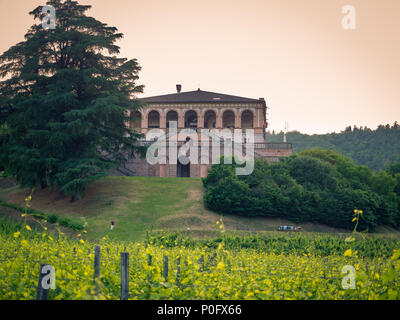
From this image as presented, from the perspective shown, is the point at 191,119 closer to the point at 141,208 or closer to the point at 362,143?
the point at 141,208

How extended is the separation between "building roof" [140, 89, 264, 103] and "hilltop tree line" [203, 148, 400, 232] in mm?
15379

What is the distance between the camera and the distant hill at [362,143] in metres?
75.3

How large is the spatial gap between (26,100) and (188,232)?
14836 mm

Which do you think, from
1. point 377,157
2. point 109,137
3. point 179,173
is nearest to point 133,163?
point 179,173

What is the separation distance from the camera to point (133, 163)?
38250mm

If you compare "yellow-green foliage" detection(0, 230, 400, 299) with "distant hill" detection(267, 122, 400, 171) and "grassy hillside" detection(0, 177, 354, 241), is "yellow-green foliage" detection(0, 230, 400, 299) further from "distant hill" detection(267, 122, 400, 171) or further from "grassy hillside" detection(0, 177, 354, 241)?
"distant hill" detection(267, 122, 400, 171)

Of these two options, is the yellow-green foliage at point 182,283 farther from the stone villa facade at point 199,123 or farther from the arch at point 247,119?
the arch at point 247,119

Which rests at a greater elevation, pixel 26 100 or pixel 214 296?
pixel 26 100

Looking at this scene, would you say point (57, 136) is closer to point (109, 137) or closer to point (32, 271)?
point (109, 137)

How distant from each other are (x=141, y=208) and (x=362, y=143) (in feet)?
222

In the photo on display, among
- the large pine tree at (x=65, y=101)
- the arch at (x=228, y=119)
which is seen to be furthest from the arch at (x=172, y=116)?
the large pine tree at (x=65, y=101)

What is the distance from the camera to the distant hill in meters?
75.3

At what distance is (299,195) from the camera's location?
94.8ft

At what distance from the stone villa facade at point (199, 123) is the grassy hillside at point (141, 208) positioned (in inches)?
128
